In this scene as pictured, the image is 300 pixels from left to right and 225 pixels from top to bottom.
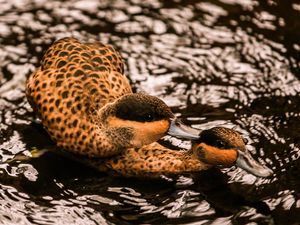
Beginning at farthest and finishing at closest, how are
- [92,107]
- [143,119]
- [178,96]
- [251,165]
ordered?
1. [178,96]
2. [92,107]
3. [143,119]
4. [251,165]

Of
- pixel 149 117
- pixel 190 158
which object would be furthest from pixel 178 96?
pixel 149 117

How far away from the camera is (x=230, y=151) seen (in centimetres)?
522

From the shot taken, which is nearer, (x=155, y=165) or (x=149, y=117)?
(x=149, y=117)

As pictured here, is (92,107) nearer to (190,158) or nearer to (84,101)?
(84,101)

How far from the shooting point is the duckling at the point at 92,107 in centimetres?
534

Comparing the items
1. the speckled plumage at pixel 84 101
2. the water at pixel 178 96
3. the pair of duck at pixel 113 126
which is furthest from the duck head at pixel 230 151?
the speckled plumage at pixel 84 101

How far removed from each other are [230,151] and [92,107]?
44.8 inches

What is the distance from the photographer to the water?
511 cm

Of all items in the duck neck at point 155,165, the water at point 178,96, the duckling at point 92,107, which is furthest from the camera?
the duck neck at point 155,165

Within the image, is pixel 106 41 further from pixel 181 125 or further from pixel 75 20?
pixel 181 125

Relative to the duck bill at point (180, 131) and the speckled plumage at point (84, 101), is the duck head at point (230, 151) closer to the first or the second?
the duck bill at point (180, 131)

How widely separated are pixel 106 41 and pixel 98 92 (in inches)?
58.9

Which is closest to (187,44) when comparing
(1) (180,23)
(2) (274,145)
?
(1) (180,23)

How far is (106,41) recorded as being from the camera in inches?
280
